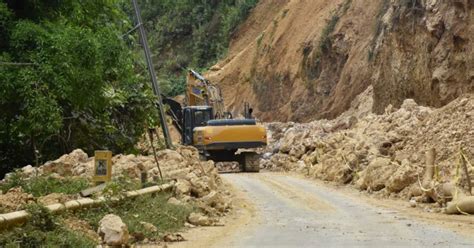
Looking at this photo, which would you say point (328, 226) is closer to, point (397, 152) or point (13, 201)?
point (13, 201)

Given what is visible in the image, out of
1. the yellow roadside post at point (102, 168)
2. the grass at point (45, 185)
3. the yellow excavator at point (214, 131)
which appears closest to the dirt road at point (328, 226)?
the yellow roadside post at point (102, 168)

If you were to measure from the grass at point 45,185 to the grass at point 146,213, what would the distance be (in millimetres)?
955

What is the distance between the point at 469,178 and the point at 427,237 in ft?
16.5

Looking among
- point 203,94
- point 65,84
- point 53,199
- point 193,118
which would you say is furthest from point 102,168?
point 203,94

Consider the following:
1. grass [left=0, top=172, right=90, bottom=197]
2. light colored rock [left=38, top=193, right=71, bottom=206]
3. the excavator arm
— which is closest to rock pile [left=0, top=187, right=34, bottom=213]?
light colored rock [left=38, top=193, right=71, bottom=206]

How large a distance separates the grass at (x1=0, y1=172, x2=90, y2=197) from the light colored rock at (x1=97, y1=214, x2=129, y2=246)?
188 cm

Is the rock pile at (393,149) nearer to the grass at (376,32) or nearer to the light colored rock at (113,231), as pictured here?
the grass at (376,32)

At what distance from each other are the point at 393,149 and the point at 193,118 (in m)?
11.9

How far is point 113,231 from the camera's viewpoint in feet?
34.6

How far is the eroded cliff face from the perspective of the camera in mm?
26438

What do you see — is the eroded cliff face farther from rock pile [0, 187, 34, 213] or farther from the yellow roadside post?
rock pile [0, 187, 34, 213]

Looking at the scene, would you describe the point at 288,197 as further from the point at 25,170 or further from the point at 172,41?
the point at 172,41

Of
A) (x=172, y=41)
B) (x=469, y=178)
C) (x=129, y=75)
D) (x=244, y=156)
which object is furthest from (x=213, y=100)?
(x=172, y=41)

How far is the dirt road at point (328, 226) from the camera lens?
11180mm
